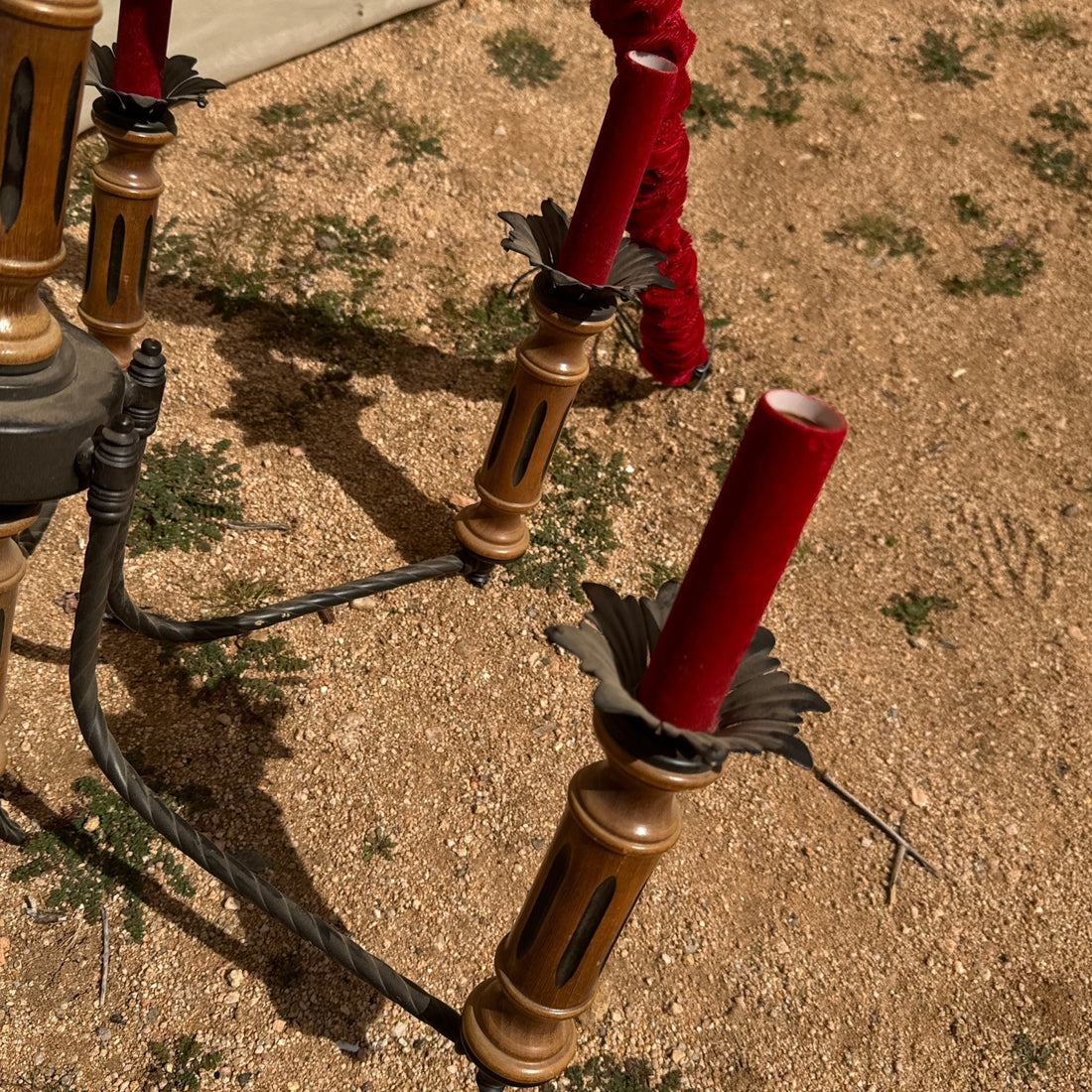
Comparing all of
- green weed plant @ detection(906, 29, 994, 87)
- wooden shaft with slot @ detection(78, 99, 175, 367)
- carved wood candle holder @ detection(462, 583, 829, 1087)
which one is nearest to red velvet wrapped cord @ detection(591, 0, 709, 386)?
wooden shaft with slot @ detection(78, 99, 175, 367)

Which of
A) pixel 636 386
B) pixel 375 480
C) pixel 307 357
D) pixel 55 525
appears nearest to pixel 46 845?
pixel 55 525

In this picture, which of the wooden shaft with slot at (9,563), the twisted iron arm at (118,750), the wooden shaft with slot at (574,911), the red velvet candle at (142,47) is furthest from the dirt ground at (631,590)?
the red velvet candle at (142,47)

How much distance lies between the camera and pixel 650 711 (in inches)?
42.2

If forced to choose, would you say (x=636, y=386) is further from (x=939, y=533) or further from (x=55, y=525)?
(x=55, y=525)

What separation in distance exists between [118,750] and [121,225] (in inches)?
40.1

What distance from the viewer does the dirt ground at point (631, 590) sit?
1.92 m

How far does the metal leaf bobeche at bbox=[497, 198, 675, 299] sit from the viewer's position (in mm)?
1979

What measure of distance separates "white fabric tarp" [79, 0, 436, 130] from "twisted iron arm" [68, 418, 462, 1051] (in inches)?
102

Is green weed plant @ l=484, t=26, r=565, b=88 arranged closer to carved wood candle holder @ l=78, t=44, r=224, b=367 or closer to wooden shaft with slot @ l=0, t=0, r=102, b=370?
carved wood candle holder @ l=78, t=44, r=224, b=367

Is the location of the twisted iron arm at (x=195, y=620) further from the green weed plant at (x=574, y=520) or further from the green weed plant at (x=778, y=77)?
the green weed plant at (x=778, y=77)

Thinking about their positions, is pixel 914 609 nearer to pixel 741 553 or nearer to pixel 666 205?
pixel 666 205

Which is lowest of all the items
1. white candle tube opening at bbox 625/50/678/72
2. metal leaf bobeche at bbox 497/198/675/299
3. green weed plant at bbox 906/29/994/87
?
metal leaf bobeche at bbox 497/198/675/299

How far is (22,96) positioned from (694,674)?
82 cm

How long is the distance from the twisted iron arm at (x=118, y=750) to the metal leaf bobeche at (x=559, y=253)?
0.95 m
